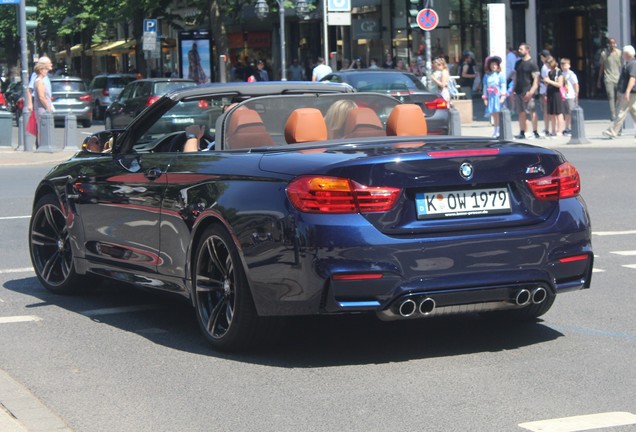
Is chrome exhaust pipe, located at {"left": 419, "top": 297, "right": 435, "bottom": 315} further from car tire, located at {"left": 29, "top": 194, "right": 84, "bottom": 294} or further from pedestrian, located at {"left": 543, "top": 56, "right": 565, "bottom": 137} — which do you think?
pedestrian, located at {"left": 543, "top": 56, "right": 565, "bottom": 137}

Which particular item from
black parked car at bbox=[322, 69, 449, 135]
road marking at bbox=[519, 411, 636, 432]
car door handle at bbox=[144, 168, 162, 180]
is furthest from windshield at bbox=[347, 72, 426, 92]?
road marking at bbox=[519, 411, 636, 432]

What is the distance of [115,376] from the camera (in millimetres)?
6555

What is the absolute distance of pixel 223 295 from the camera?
7.02 meters

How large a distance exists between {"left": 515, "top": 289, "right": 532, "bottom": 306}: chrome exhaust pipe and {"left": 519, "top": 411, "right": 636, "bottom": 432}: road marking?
1.18 meters

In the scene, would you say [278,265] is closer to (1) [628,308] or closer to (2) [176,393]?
(2) [176,393]

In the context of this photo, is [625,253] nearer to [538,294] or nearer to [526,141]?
[538,294]

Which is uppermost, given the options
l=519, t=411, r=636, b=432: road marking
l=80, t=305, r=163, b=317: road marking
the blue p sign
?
the blue p sign

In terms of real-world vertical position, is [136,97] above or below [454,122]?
above

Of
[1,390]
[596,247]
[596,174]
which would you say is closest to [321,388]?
[1,390]

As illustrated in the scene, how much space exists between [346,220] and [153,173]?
1.80 meters

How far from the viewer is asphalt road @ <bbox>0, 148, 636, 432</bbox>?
562 cm

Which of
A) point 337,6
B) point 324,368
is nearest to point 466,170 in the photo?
point 324,368

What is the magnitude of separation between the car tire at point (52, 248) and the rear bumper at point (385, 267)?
9.33ft

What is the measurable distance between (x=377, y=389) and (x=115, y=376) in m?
1.38
